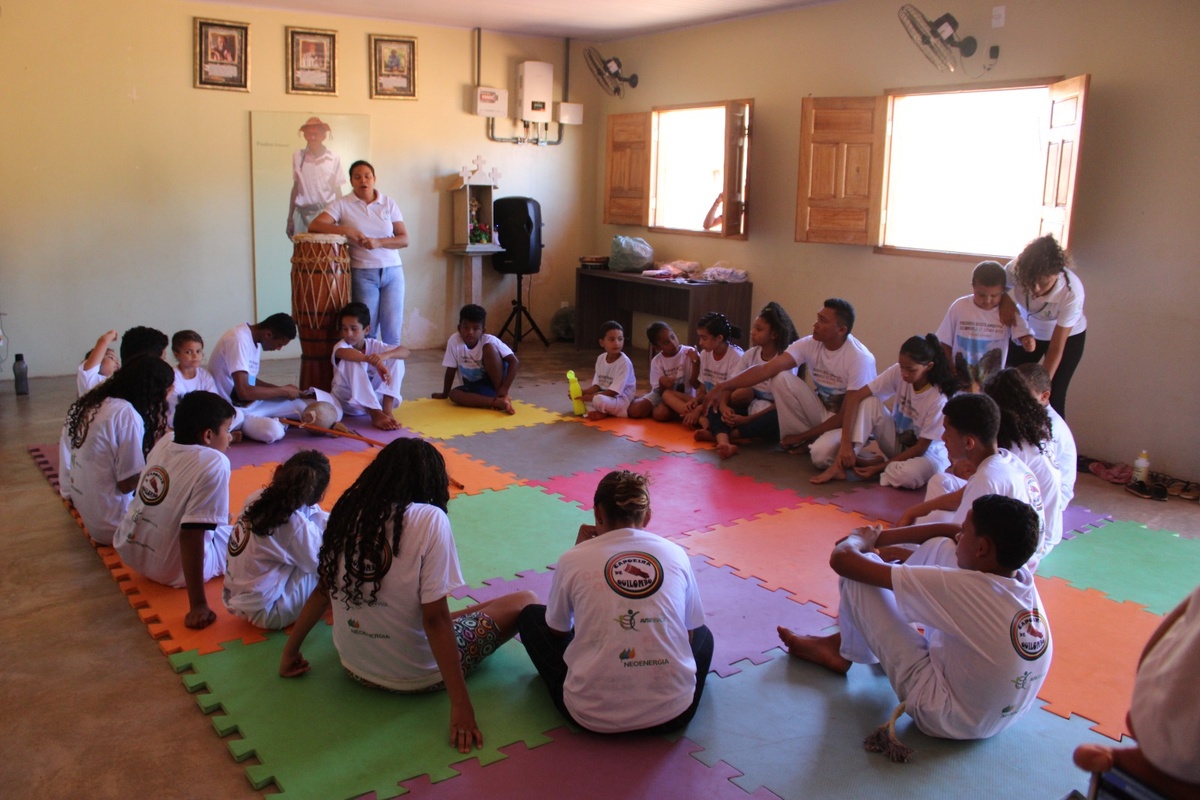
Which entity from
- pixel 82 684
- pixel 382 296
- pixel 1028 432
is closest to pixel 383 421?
pixel 382 296

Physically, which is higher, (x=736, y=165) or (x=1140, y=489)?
(x=736, y=165)

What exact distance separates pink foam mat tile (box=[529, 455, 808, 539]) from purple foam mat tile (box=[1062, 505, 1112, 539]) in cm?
130

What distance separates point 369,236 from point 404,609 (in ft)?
15.7

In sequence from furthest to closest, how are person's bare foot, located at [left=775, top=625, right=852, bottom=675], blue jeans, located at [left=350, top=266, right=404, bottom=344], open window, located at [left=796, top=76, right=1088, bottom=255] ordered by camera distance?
blue jeans, located at [left=350, top=266, right=404, bottom=344] < open window, located at [left=796, top=76, right=1088, bottom=255] < person's bare foot, located at [left=775, top=625, right=852, bottom=675]

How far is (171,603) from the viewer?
3.67m

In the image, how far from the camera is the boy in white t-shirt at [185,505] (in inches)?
136

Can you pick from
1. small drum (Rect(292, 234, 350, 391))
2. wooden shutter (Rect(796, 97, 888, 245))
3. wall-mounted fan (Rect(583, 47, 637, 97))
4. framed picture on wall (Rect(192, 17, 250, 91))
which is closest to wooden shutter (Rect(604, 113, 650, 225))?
wall-mounted fan (Rect(583, 47, 637, 97))

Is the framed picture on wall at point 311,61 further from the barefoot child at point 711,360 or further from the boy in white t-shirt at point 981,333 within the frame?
the boy in white t-shirt at point 981,333

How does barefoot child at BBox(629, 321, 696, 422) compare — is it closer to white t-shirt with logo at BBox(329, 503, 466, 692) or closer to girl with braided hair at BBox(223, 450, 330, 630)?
girl with braided hair at BBox(223, 450, 330, 630)

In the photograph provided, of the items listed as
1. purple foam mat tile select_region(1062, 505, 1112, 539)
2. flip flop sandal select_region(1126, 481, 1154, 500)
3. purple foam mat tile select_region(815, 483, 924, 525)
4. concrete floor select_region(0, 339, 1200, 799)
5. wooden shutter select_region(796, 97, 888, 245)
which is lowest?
concrete floor select_region(0, 339, 1200, 799)

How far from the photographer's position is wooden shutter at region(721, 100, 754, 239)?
8148 mm

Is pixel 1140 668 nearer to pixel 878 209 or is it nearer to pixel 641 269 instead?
pixel 878 209

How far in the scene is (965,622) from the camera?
2.61 m

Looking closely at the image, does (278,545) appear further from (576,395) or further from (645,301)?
(645,301)
